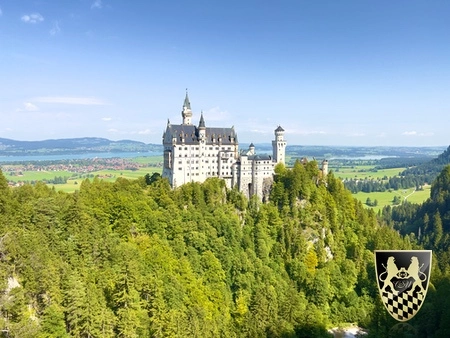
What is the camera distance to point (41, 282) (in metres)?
37.1

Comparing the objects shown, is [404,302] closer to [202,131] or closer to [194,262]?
[194,262]

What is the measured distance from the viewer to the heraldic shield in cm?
1753

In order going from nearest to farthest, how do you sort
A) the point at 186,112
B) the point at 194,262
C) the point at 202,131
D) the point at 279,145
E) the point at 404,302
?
the point at 404,302
the point at 194,262
the point at 202,131
the point at 186,112
the point at 279,145

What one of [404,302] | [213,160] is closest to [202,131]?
[213,160]

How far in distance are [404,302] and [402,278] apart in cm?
148

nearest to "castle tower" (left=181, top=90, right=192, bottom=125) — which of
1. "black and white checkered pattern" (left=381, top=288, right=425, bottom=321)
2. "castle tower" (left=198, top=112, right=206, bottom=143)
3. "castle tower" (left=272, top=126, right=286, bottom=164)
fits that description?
"castle tower" (left=198, top=112, right=206, bottom=143)

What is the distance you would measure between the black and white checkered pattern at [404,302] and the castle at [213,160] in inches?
2641

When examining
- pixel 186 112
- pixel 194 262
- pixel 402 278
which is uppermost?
pixel 186 112

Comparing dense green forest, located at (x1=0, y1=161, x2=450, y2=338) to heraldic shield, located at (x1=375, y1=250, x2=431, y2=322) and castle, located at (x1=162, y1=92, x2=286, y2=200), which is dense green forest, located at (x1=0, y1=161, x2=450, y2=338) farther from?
heraldic shield, located at (x1=375, y1=250, x2=431, y2=322)

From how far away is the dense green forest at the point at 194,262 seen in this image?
37406mm

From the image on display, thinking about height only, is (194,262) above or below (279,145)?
below

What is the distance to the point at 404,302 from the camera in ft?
60.6

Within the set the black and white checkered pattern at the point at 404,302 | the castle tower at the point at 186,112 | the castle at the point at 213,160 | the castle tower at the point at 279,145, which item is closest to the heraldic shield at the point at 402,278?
the black and white checkered pattern at the point at 404,302

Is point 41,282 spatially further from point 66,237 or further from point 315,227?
point 315,227
